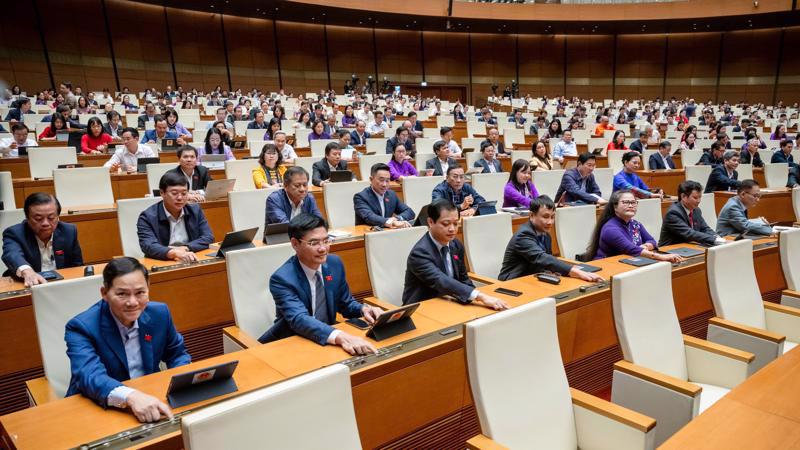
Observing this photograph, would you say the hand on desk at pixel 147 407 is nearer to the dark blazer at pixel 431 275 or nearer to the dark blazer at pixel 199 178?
the dark blazer at pixel 431 275

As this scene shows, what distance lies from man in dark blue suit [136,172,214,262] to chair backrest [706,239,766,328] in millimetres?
2797

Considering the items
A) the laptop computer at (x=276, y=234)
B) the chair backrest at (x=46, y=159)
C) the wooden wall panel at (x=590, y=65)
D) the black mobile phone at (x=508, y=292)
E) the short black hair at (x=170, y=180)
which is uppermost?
the wooden wall panel at (x=590, y=65)

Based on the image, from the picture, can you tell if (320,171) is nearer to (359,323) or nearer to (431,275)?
(431,275)

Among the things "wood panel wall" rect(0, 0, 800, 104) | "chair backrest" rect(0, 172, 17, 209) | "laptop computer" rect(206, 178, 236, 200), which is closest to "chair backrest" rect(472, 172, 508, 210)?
"laptop computer" rect(206, 178, 236, 200)

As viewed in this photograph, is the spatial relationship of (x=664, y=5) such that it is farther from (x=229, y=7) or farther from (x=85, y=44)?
(x=85, y=44)

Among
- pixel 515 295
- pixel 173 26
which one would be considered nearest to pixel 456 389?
pixel 515 295

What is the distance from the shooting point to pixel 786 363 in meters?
1.82

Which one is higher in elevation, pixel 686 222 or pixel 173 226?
pixel 173 226

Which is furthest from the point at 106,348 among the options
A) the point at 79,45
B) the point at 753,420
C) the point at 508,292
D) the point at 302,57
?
the point at 302,57

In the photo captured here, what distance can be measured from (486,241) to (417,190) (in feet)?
5.20

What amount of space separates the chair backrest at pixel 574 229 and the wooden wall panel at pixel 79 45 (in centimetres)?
1446

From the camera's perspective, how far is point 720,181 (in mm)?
5965

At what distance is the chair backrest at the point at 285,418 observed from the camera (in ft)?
3.49

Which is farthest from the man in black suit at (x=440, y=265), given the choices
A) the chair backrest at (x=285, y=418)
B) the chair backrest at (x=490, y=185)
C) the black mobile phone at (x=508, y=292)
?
the chair backrest at (x=490, y=185)
